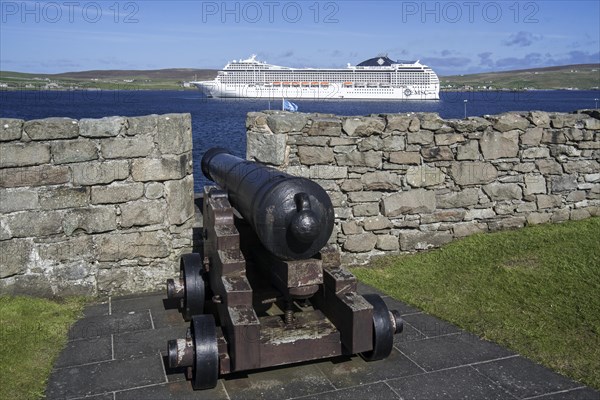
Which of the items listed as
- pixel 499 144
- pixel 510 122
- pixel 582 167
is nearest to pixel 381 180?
pixel 499 144

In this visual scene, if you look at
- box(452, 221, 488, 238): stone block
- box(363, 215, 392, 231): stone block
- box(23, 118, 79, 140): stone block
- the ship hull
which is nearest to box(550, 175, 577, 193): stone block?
box(452, 221, 488, 238): stone block

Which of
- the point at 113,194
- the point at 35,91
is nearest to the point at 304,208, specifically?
the point at 113,194

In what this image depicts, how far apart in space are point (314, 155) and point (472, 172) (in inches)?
71.5

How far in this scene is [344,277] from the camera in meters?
3.74

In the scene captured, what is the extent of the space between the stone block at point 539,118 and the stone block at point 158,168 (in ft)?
12.8

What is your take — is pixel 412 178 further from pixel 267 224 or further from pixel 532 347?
pixel 267 224

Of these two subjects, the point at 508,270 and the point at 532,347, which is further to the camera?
the point at 508,270

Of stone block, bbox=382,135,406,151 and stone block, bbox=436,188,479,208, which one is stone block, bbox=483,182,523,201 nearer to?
stone block, bbox=436,188,479,208

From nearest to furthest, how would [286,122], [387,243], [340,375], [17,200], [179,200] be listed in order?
[340,375], [17,200], [179,200], [286,122], [387,243]

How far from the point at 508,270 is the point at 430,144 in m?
1.53

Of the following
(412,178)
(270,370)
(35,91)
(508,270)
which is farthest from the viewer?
(35,91)

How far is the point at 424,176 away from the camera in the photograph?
6.38m

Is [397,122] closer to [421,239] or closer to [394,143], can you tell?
[394,143]

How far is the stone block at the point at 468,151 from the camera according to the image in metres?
6.46
